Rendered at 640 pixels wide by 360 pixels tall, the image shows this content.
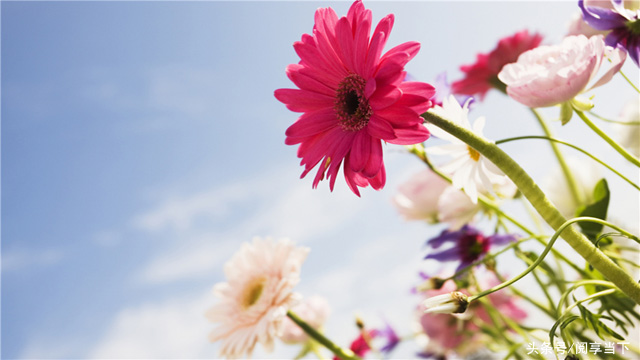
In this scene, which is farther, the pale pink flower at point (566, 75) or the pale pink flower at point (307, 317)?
the pale pink flower at point (307, 317)

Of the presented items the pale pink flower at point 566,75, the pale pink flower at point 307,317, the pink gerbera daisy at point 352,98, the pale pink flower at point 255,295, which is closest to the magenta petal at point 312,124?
the pink gerbera daisy at point 352,98

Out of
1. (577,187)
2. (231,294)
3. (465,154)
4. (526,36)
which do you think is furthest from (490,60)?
(231,294)

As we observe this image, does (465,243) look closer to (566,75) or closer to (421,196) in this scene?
(421,196)

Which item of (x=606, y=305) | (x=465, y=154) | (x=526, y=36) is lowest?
(x=606, y=305)

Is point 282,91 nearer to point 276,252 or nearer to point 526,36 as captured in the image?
point 276,252

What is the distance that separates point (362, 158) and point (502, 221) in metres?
0.23

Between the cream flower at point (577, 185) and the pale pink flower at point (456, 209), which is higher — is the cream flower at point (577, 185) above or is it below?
below

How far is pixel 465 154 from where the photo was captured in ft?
1.11

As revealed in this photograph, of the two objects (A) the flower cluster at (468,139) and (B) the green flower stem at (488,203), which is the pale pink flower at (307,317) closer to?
(A) the flower cluster at (468,139)

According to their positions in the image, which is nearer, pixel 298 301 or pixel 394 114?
pixel 394 114

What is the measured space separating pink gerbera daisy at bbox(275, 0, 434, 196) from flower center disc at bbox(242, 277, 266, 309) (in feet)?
0.90

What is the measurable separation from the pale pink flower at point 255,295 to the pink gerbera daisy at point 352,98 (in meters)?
0.21

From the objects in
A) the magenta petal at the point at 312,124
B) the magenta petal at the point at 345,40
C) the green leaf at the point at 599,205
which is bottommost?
the green leaf at the point at 599,205

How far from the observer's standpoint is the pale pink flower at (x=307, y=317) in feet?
1.92
